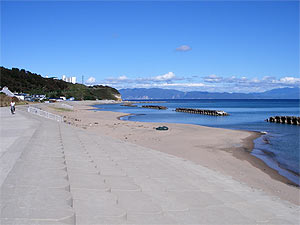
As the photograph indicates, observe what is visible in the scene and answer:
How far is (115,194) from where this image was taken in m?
5.70

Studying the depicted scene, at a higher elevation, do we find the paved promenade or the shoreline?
the paved promenade

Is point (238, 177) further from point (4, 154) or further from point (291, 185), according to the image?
point (4, 154)

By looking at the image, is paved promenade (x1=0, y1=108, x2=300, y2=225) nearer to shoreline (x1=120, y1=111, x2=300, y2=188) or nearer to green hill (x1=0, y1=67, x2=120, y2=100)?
shoreline (x1=120, y1=111, x2=300, y2=188)

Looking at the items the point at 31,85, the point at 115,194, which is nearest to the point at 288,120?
the point at 115,194

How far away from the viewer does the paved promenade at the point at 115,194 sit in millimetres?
4266

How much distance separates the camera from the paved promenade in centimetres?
427

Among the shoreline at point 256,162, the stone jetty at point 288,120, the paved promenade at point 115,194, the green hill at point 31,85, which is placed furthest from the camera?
the green hill at point 31,85

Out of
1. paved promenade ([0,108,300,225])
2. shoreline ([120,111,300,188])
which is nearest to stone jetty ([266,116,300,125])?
shoreline ([120,111,300,188])

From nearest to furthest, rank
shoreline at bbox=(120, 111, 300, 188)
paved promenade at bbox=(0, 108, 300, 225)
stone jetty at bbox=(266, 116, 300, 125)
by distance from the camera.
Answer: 1. paved promenade at bbox=(0, 108, 300, 225)
2. shoreline at bbox=(120, 111, 300, 188)
3. stone jetty at bbox=(266, 116, 300, 125)

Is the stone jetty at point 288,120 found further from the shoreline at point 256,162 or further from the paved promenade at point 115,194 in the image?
the paved promenade at point 115,194

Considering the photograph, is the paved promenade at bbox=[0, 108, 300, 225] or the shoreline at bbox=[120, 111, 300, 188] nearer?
the paved promenade at bbox=[0, 108, 300, 225]

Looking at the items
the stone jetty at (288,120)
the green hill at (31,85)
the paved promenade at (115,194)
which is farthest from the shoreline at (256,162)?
the green hill at (31,85)

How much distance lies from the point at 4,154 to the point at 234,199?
6282mm

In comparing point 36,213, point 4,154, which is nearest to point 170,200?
point 36,213
